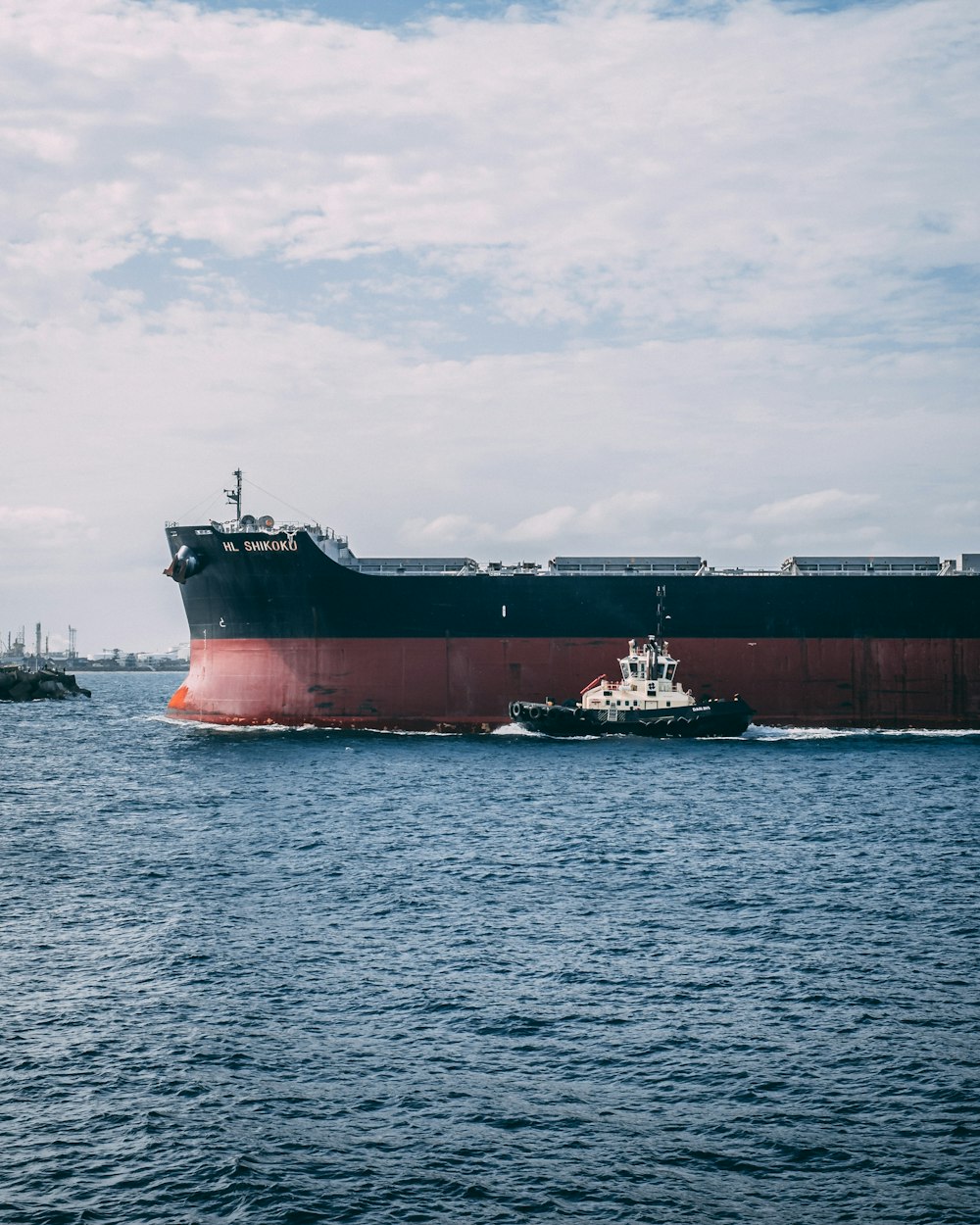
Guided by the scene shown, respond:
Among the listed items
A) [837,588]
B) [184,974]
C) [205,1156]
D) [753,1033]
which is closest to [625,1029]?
[753,1033]

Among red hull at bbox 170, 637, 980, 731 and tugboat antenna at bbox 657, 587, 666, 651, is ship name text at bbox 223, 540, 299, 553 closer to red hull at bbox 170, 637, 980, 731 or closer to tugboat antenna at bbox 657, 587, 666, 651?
red hull at bbox 170, 637, 980, 731

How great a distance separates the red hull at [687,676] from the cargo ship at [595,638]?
2.3 inches

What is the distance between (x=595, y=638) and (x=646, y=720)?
4.55 meters

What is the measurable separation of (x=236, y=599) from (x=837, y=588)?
27.5 metres

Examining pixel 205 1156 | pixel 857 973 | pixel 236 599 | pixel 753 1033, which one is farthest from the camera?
pixel 236 599

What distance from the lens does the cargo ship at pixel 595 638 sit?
50438 mm

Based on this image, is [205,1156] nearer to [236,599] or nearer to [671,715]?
[671,715]

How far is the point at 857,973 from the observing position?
1823 centimetres

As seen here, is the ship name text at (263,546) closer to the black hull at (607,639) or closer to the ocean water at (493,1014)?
the black hull at (607,639)

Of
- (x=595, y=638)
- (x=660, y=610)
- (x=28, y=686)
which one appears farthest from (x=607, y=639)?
(x=28, y=686)

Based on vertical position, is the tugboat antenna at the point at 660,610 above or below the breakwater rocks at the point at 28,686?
above

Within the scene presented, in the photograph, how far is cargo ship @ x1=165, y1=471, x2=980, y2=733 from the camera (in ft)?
165

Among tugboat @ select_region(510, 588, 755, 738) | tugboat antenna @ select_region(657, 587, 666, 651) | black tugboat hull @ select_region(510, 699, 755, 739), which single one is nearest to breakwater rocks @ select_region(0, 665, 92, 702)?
tugboat @ select_region(510, 588, 755, 738)

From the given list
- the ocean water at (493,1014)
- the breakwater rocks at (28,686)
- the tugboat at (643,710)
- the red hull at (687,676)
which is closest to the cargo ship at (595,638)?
the red hull at (687,676)
